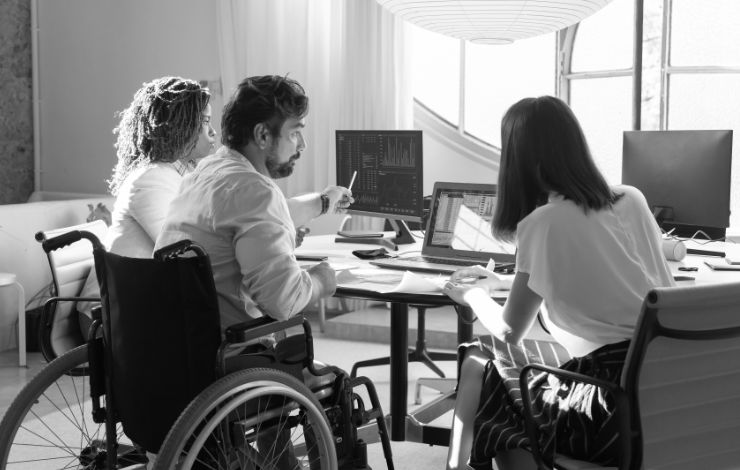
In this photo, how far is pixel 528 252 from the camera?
1860 mm

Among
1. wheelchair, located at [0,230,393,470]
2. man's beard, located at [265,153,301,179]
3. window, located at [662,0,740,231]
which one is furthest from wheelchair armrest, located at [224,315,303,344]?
window, located at [662,0,740,231]

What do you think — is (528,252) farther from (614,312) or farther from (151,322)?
(151,322)

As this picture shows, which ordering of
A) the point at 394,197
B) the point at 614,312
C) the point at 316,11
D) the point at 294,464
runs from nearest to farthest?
1. the point at 614,312
2. the point at 294,464
3. the point at 394,197
4. the point at 316,11

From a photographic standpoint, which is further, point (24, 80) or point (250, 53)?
point (24, 80)

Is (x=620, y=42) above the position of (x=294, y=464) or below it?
above

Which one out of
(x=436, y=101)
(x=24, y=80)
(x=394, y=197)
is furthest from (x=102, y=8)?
(x=394, y=197)

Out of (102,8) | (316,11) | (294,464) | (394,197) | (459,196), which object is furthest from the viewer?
(102,8)

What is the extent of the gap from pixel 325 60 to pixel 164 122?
237 centimetres

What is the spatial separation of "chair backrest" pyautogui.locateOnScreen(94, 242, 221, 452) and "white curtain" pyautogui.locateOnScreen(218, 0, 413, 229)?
306 cm

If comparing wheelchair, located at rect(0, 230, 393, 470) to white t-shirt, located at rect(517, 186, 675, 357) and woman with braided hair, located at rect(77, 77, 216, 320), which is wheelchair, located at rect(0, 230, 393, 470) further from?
woman with braided hair, located at rect(77, 77, 216, 320)

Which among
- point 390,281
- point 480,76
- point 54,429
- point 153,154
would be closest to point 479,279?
point 390,281

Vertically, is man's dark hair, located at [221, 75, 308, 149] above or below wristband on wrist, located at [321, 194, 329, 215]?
above

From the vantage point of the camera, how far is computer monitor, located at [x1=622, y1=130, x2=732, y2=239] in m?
2.93

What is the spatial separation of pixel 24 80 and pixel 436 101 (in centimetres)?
253
